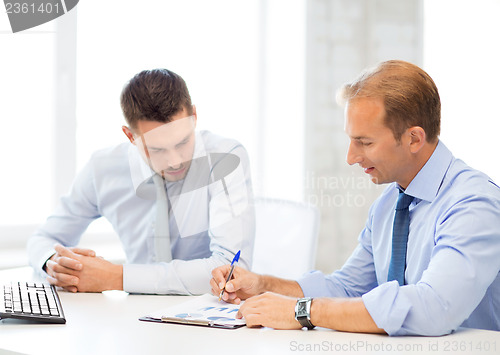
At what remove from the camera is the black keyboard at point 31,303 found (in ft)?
4.10

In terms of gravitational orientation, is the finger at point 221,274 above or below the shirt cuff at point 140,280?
above

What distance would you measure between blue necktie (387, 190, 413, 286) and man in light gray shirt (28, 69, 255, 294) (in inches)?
19.9

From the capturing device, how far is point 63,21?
2.65m

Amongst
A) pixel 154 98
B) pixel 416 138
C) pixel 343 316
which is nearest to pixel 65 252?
pixel 154 98

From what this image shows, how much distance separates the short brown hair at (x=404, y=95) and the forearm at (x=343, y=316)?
0.47 metres

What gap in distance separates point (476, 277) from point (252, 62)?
8.75 ft

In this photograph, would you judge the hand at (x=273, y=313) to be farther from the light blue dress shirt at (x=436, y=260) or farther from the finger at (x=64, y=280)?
the finger at (x=64, y=280)

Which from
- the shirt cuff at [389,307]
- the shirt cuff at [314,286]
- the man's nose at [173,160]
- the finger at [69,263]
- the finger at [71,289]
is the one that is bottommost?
the finger at [71,289]

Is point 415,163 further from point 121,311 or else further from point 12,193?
point 12,193

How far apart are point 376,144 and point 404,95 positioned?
14cm

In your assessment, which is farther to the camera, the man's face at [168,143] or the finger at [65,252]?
the man's face at [168,143]

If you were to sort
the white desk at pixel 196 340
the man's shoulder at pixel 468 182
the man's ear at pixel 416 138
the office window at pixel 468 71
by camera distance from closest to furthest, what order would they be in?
the white desk at pixel 196 340 → the man's shoulder at pixel 468 182 → the man's ear at pixel 416 138 → the office window at pixel 468 71

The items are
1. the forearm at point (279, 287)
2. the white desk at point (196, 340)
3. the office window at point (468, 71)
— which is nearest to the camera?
the white desk at point (196, 340)

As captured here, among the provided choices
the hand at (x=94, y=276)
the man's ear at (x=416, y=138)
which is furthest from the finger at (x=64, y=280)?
the man's ear at (x=416, y=138)
